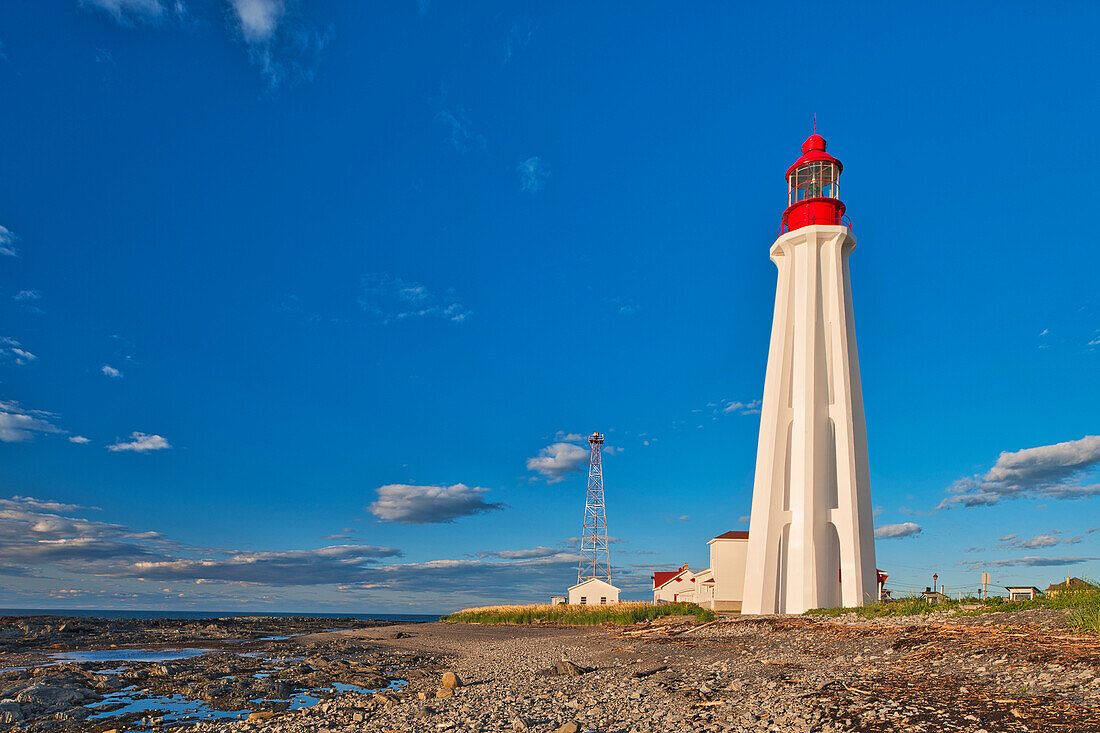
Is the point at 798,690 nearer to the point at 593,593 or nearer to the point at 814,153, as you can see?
the point at 814,153

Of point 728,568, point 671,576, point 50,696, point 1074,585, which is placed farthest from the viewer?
point 671,576

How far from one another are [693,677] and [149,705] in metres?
11.7

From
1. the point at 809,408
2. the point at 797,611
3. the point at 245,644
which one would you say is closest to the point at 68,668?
the point at 245,644

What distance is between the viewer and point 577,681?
15.2 m

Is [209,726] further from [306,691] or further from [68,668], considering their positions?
[68,668]

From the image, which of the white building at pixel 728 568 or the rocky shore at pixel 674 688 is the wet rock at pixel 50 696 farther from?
the white building at pixel 728 568

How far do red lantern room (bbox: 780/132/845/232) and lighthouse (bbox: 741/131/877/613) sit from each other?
2.2 inches

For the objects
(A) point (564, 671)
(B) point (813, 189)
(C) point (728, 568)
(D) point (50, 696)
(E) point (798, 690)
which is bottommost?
(D) point (50, 696)

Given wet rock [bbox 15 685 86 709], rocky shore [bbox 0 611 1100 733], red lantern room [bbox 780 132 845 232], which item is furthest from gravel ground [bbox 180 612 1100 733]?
red lantern room [bbox 780 132 845 232]

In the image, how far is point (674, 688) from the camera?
1334cm

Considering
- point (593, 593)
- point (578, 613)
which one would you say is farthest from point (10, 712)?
point (593, 593)

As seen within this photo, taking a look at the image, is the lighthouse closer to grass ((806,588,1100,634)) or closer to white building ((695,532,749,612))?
grass ((806,588,1100,634))

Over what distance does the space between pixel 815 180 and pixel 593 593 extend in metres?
38.6

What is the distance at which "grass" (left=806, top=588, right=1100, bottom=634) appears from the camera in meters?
13.5
